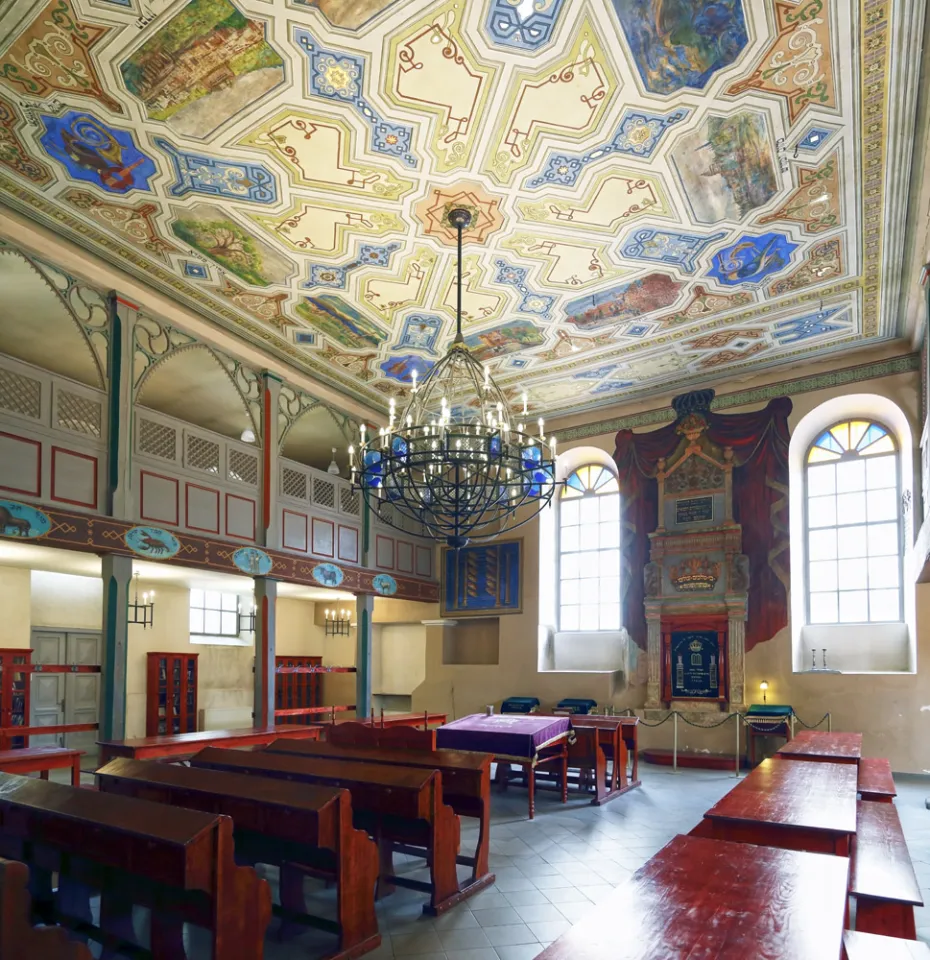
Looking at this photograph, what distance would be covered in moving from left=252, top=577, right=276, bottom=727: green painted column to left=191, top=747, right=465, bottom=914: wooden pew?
203 inches

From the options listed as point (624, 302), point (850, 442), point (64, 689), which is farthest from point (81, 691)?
point (850, 442)

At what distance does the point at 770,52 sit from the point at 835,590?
8232 mm

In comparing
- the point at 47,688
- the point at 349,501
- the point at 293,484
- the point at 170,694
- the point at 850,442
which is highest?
the point at 850,442

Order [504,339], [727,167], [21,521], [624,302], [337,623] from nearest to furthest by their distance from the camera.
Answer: [727,167] → [21,521] → [624,302] → [504,339] → [337,623]

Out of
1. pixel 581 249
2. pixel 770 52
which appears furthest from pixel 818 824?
pixel 581 249

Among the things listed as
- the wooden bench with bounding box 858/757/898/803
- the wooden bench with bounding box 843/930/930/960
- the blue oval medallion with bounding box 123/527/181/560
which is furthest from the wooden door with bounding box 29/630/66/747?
the wooden bench with bounding box 843/930/930/960

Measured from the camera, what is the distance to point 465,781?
556cm

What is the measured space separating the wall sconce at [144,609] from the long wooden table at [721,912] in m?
11.2

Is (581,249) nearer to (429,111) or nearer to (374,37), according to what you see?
(429,111)

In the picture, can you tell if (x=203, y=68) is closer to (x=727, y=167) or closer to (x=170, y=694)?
(x=727, y=167)

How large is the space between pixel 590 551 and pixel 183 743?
7.96m

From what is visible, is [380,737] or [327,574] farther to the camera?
[327,574]

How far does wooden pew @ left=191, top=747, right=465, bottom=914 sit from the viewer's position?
4797 millimetres

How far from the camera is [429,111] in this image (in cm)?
633
